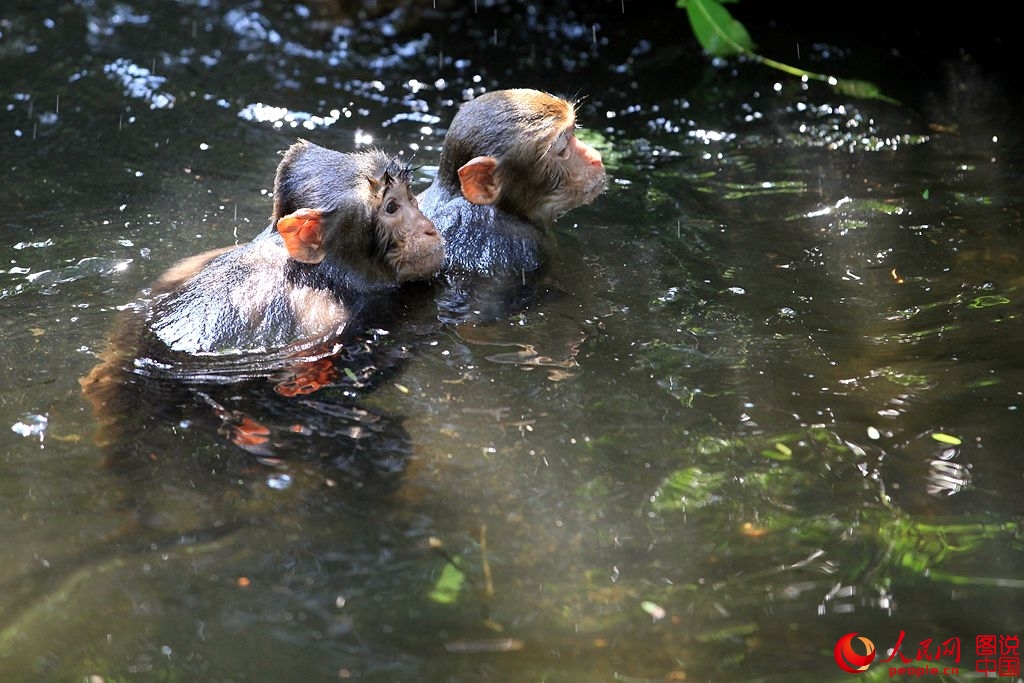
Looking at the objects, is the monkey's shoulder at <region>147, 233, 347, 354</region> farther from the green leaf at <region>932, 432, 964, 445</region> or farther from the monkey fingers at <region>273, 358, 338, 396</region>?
the green leaf at <region>932, 432, 964, 445</region>

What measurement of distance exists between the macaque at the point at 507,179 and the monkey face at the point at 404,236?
1.42ft

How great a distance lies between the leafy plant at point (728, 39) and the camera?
33.8 ft

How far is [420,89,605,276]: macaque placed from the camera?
763cm

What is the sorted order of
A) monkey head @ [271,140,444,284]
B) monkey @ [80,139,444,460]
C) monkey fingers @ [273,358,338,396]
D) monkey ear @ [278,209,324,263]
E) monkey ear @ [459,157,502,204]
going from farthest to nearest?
monkey ear @ [459,157,502,204] → monkey head @ [271,140,444,284] → monkey ear @ [278,209,324,263] → monkey fingers @ [273,358,338,396] → monkey @ [80,139,444,460]

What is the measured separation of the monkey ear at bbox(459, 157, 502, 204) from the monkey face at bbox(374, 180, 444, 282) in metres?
0.47

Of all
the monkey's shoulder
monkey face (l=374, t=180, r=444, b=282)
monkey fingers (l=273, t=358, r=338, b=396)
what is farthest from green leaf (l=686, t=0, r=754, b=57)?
monkey fingers (l=273, t=358, r=338, b=396)

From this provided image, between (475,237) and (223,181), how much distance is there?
2.57 metres

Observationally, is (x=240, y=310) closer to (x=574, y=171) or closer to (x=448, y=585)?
(x=448, y=585)

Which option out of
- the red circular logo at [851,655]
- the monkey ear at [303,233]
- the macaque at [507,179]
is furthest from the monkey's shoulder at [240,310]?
the red circular logo at [851,655]

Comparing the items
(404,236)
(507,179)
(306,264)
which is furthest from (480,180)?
(306,264)

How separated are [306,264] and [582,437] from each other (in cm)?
222

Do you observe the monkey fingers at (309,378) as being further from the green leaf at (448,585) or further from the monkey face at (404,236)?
the green leaf at (448,585)

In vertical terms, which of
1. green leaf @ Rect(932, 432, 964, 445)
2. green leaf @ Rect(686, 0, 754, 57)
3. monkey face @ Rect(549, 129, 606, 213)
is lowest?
green leaf @ Rect(932, 432, 964, 445)

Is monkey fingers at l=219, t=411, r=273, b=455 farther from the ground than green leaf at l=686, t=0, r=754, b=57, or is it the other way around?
green leaf at l=686, t=0, r=754, b=57
